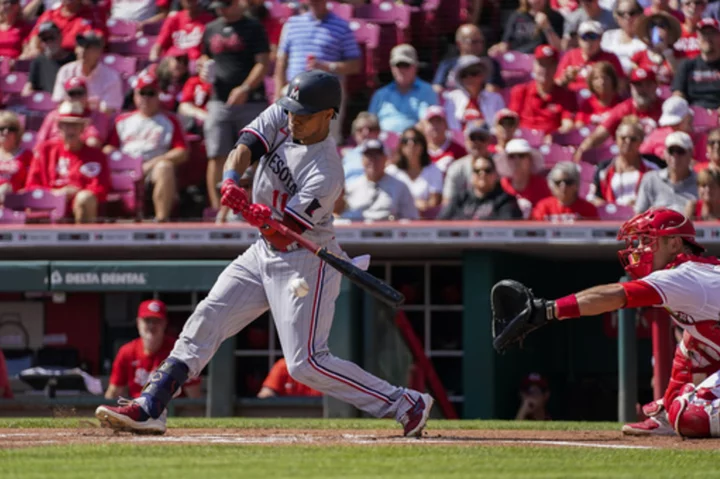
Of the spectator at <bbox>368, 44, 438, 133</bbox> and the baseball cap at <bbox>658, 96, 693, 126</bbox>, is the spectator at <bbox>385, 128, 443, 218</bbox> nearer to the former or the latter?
the spectator at <bbox>368, 44, 438, 133</bbox>

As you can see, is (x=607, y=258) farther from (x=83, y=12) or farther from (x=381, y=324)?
(x=83, y=12)

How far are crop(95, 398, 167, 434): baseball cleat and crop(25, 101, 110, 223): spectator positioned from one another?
216 inches

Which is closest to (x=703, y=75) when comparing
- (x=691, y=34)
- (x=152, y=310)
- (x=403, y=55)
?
(x=691, y=34)

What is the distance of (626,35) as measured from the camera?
13.0 meters

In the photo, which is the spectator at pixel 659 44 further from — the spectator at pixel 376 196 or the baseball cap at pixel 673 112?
the spectator at pixel 376 196

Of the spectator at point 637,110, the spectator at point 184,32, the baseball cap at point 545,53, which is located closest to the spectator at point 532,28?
the baseball cap at point 545,53

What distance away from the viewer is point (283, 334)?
6.60m

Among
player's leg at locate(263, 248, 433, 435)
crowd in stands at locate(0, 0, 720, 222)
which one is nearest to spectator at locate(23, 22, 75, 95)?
crowd in stands at locate(0, 0, 720, 222)

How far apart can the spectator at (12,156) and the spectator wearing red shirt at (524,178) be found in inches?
165

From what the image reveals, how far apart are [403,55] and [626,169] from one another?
2.66 meters

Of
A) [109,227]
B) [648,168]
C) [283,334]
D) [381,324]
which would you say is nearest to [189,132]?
[109,227]

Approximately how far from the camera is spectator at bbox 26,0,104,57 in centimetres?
1488

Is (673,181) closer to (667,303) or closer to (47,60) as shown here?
(667,303)

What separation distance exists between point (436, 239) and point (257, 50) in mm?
3023
